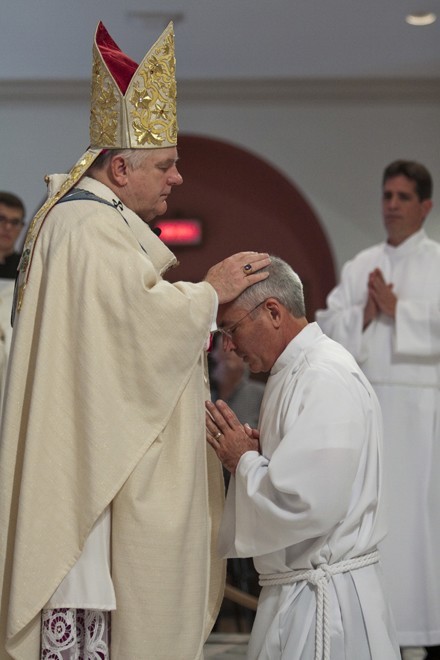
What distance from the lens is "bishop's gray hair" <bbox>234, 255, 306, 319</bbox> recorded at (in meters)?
2.99

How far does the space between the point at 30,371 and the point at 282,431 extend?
0.72m

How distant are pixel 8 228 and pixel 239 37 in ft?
8.50

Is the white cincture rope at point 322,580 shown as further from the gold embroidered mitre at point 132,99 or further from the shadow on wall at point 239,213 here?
the shadow on wall at point 239,213

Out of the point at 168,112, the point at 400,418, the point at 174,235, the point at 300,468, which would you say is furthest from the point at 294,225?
the point at 300,468

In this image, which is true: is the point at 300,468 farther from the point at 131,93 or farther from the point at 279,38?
the point at 279,38

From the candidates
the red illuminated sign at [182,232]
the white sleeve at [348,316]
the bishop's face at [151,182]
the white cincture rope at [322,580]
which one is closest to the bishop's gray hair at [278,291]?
the bishop's face at [151,182]

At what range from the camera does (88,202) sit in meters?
3.00

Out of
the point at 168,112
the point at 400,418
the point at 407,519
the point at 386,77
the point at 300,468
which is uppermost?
the point at 386,77

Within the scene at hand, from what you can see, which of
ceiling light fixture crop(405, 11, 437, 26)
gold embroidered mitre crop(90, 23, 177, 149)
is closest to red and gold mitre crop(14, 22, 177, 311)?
gold embroidered mitre crop(90, 23, 177, 149)

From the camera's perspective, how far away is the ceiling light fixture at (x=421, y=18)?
22.7 ft

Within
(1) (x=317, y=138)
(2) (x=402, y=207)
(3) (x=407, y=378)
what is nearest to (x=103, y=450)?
(3) (x=407, y=378)

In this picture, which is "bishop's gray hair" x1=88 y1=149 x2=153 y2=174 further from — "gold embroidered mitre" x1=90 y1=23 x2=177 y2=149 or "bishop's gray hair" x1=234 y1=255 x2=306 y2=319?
"bishop's gray hair" x1=234 y1=255 x2=306 y2=319

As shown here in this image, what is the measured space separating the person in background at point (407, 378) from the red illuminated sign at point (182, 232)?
3334mm

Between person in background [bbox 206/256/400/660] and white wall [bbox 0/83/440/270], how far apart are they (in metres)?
5.81
